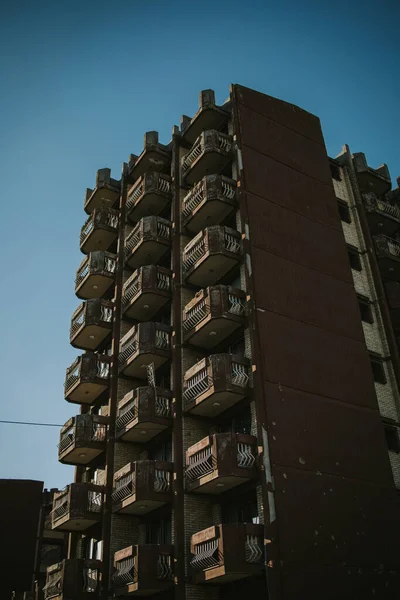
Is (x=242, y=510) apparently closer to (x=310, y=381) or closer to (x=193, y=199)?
(x=310, y=381)

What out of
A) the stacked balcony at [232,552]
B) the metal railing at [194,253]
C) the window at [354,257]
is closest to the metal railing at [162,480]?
the stacked balcony at [232,552]

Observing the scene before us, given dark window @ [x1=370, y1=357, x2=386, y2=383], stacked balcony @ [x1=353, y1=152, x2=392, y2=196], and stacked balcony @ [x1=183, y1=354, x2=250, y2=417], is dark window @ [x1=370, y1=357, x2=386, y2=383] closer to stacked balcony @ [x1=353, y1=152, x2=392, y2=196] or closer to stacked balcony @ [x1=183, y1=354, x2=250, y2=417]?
stacked balcony @ [x1=183, y1=354, x2=250, y2=417]

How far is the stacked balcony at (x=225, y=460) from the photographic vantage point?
2339cm

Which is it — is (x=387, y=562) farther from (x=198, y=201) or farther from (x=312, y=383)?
(x=198, y=201)

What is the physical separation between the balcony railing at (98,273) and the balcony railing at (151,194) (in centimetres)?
311

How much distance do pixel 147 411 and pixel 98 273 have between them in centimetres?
1152

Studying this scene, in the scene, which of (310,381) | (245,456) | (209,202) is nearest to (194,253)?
(209,202)

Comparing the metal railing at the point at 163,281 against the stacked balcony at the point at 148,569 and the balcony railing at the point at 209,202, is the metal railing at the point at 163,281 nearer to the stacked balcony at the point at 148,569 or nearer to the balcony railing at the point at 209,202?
the balcony railing at the point at 209,202

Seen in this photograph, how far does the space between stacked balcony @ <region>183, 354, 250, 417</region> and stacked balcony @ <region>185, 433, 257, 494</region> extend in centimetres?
A: 210

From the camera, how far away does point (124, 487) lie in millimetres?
27578

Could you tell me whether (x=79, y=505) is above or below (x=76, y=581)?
above

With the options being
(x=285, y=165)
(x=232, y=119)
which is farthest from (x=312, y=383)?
(x=232, y=119)

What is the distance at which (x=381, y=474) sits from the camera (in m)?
26.1

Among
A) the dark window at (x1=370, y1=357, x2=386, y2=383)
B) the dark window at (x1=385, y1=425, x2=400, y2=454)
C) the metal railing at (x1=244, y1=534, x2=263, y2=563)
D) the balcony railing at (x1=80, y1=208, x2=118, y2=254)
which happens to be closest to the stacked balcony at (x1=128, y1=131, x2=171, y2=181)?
the balcony railing at (x1=80, y1=208, x2=118, y2=254)
